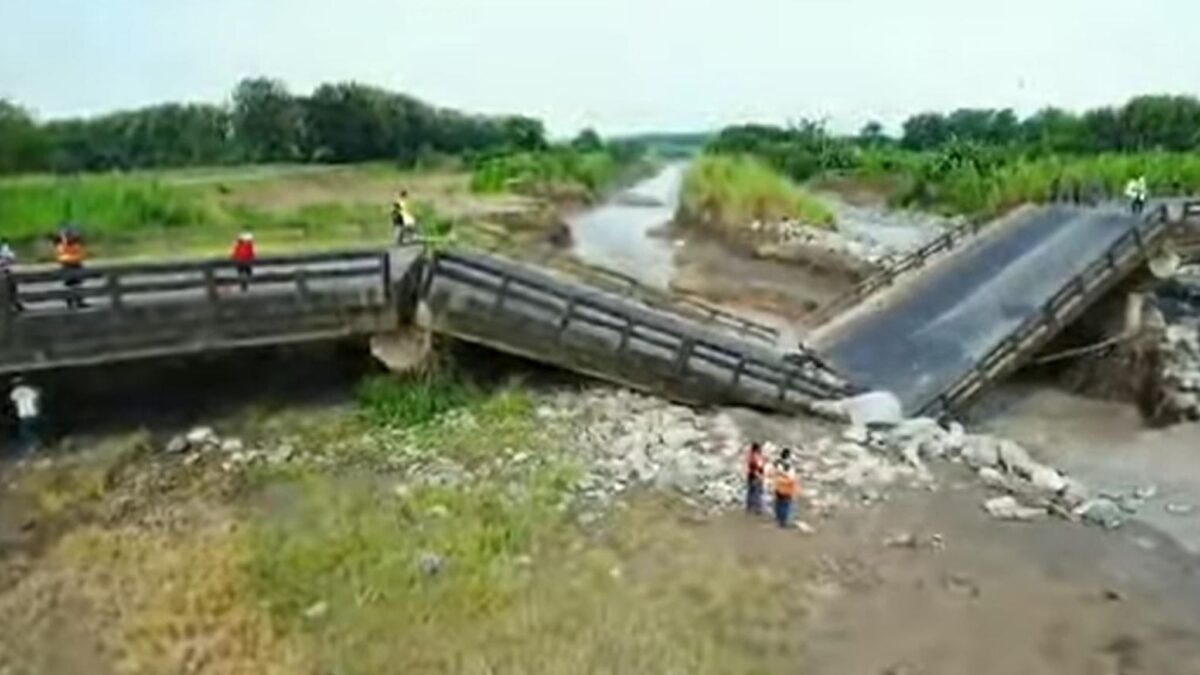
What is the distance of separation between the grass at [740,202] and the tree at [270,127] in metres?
40.1

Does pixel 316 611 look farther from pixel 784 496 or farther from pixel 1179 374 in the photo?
pixel 1179 374

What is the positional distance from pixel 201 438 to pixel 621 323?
6344 millimetres

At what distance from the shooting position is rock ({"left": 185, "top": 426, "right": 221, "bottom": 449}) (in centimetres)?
1814

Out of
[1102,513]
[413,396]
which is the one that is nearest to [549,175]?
[413,396]

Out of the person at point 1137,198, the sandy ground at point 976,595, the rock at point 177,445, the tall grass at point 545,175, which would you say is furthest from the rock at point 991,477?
A: the tall grass at point 545,175

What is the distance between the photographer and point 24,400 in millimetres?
17812

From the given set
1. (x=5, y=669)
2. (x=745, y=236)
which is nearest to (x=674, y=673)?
(x=5, y=669)

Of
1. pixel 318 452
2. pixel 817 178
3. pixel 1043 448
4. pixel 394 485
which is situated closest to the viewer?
pixel 394 485

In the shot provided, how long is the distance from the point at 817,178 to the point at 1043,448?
76768 mm

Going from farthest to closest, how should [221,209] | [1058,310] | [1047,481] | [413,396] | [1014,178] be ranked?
[1014,178] < [221,209] < [1058,310] < [413,396] < [1047,481]

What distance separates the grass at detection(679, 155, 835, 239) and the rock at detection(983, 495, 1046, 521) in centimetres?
3691

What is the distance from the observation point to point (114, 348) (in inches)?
704

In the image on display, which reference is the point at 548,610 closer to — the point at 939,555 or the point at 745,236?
the point at 939,555

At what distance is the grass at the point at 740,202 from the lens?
5541cm
